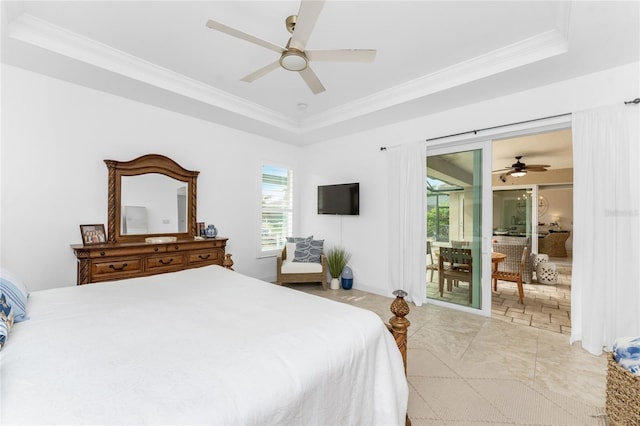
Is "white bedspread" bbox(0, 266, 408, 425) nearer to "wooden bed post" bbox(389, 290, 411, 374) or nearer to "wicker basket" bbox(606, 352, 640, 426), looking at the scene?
"wooden bed post" bbox(389, 290, 411, 374)

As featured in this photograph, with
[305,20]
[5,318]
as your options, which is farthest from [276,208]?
[5,318]

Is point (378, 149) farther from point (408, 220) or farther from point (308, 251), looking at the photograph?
point (308, 251)

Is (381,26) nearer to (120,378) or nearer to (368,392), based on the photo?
(368,392)

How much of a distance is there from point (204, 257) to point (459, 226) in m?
3.46

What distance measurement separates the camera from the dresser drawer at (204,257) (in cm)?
370

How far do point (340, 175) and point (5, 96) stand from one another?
4097mm

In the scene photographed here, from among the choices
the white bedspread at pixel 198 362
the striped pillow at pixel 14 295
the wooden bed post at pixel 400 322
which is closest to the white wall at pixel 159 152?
the white bedspread at pixel 198 362

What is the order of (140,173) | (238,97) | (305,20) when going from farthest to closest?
1. (238,97)
2. (140,173)
3. (305,20)

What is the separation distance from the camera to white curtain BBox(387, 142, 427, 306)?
13.1 feet

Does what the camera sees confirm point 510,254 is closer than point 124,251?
No

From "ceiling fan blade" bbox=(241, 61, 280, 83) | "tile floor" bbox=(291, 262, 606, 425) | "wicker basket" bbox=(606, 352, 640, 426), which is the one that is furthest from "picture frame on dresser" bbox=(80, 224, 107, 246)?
"wicker basket" bbox=(606, 352, 640, 426)

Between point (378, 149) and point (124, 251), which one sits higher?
point (378, 149)

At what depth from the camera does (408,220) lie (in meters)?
4.09

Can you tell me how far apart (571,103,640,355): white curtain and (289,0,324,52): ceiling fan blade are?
2821 mm
